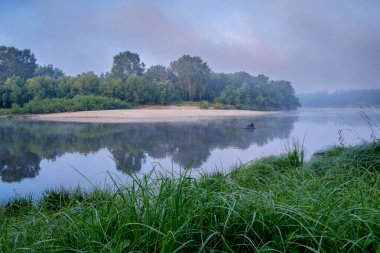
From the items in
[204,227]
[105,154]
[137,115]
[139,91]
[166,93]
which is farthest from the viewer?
[166,93]

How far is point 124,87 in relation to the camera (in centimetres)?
3022

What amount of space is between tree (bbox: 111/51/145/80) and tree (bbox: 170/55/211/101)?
11.9ft

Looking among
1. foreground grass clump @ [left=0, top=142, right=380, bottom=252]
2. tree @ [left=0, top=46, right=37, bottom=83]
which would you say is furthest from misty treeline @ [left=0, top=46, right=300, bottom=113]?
foreground grass clump @ [left=0, top=142, right=380, bottom=252]

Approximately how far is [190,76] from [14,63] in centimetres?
1699

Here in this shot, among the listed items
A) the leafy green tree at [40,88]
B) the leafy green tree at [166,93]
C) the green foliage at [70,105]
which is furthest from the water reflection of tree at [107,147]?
the leafy green tree at [166,93]

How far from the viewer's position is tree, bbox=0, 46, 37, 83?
3064 cm

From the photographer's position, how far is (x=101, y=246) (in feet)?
4.45

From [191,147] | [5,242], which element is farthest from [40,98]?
[5,242]

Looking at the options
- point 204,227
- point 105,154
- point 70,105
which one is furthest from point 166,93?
point 204,227

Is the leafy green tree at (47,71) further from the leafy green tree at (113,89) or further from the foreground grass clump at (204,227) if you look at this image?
the foreground grass clump at (204,227)

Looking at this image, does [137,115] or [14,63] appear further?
[14,63]

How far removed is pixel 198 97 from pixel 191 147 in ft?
84.3

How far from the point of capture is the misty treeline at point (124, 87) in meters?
27.3

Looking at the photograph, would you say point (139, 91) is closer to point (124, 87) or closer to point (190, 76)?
point (124, 87)
